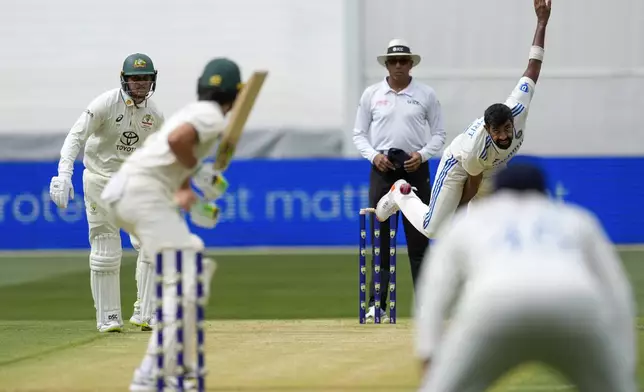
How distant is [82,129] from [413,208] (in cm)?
199

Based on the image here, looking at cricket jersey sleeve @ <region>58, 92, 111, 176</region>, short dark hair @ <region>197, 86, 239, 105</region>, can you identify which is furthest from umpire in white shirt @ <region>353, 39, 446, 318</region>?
short dark hair @ <region>197, 86, 239, 105</region>

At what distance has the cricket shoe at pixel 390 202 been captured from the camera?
25.7 feet

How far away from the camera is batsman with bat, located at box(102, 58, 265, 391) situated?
4801 mm

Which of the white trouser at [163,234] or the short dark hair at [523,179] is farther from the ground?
the short dark hair at [523,179]

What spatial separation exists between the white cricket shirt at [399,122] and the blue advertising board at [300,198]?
476 centimetres

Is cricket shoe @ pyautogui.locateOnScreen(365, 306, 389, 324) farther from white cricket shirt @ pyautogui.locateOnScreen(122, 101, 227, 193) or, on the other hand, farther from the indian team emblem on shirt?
white cricket shirt @ pyautogui.locateOnScreen(122, 101, 227, 193)

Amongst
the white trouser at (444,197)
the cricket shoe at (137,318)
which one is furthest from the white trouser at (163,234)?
the white trouser at (444,197)

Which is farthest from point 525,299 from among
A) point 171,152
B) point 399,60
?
point 399,60

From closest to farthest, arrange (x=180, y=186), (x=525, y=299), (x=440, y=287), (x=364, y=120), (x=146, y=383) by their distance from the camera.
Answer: (x=525, y=299), (x=440, y=287), (x=146, y=383), (x=180, y=186), (x=364, y=120)

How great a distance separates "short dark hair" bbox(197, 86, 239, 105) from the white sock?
264 cm

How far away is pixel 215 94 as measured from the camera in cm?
519

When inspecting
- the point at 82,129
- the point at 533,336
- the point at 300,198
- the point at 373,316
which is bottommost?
the point at 300,198

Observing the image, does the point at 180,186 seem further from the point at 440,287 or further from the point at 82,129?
the point at 82,129

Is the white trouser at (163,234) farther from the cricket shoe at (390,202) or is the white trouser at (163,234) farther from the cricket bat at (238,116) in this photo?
the cricket shoe at (390,202)
